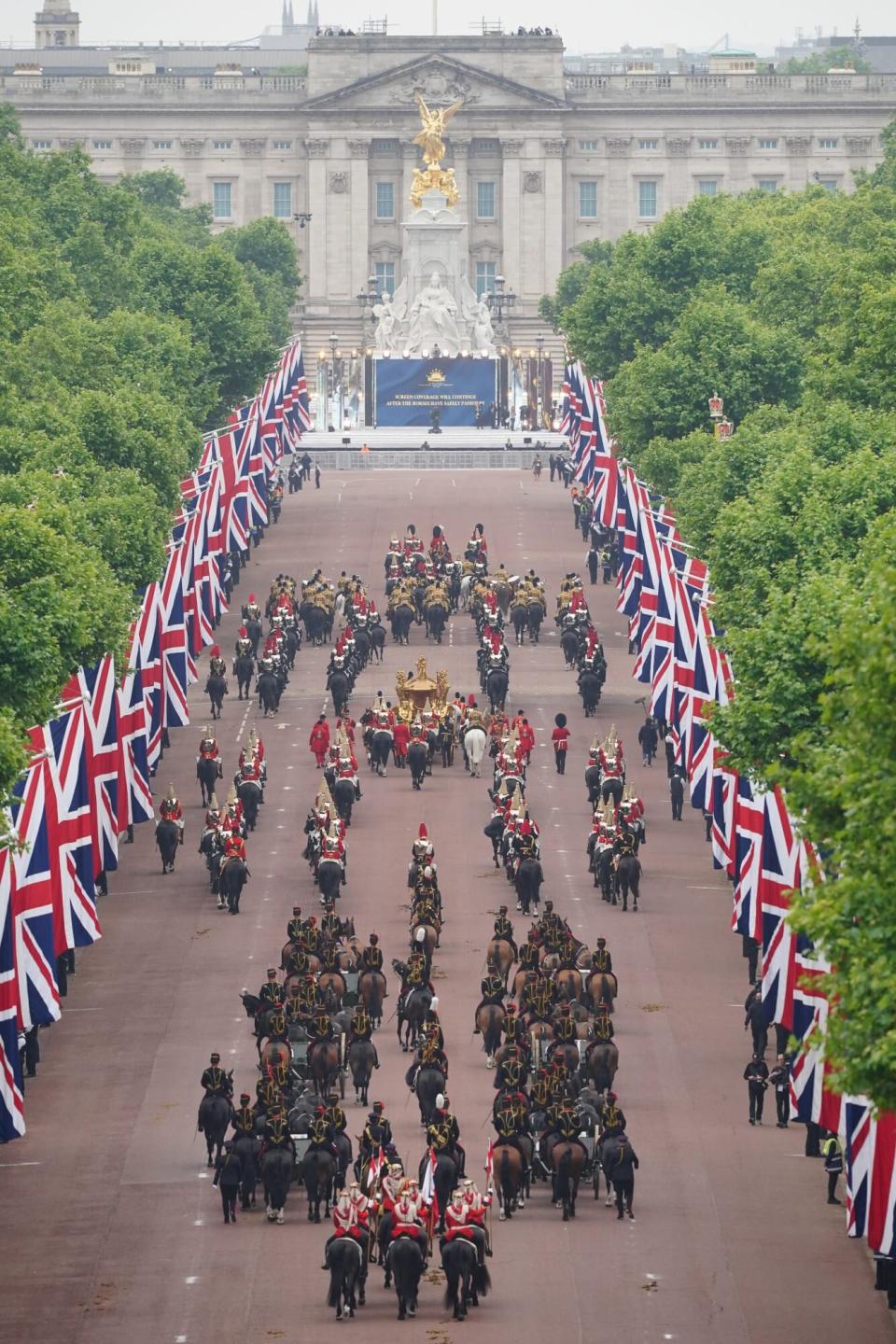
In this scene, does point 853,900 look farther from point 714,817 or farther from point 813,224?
point 813,224

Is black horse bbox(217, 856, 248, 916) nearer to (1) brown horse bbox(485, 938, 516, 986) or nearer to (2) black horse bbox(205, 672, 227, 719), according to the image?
(1) brown horse bbox(485, 938, 516, 986)

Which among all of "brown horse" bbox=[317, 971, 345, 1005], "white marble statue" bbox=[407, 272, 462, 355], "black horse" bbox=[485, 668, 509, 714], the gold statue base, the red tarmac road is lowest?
the red tarmac road

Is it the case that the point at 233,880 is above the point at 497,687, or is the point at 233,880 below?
below

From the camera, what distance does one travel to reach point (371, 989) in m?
56.4

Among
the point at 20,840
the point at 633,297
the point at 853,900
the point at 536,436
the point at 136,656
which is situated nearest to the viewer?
the point at 853,900

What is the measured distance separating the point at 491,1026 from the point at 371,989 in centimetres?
275

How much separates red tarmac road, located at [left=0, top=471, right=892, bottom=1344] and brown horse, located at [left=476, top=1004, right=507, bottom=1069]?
296 mm

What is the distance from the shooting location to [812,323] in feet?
386

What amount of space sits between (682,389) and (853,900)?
235 ft

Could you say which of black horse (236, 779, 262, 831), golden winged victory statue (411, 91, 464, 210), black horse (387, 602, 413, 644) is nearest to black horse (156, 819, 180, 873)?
black horse (236, 779, 262, 831)

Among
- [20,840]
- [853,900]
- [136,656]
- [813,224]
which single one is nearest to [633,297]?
[813,224]

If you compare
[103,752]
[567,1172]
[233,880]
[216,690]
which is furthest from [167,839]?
[567,1172]

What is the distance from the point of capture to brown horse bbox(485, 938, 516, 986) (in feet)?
191

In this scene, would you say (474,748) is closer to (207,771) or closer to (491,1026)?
(207,771)
